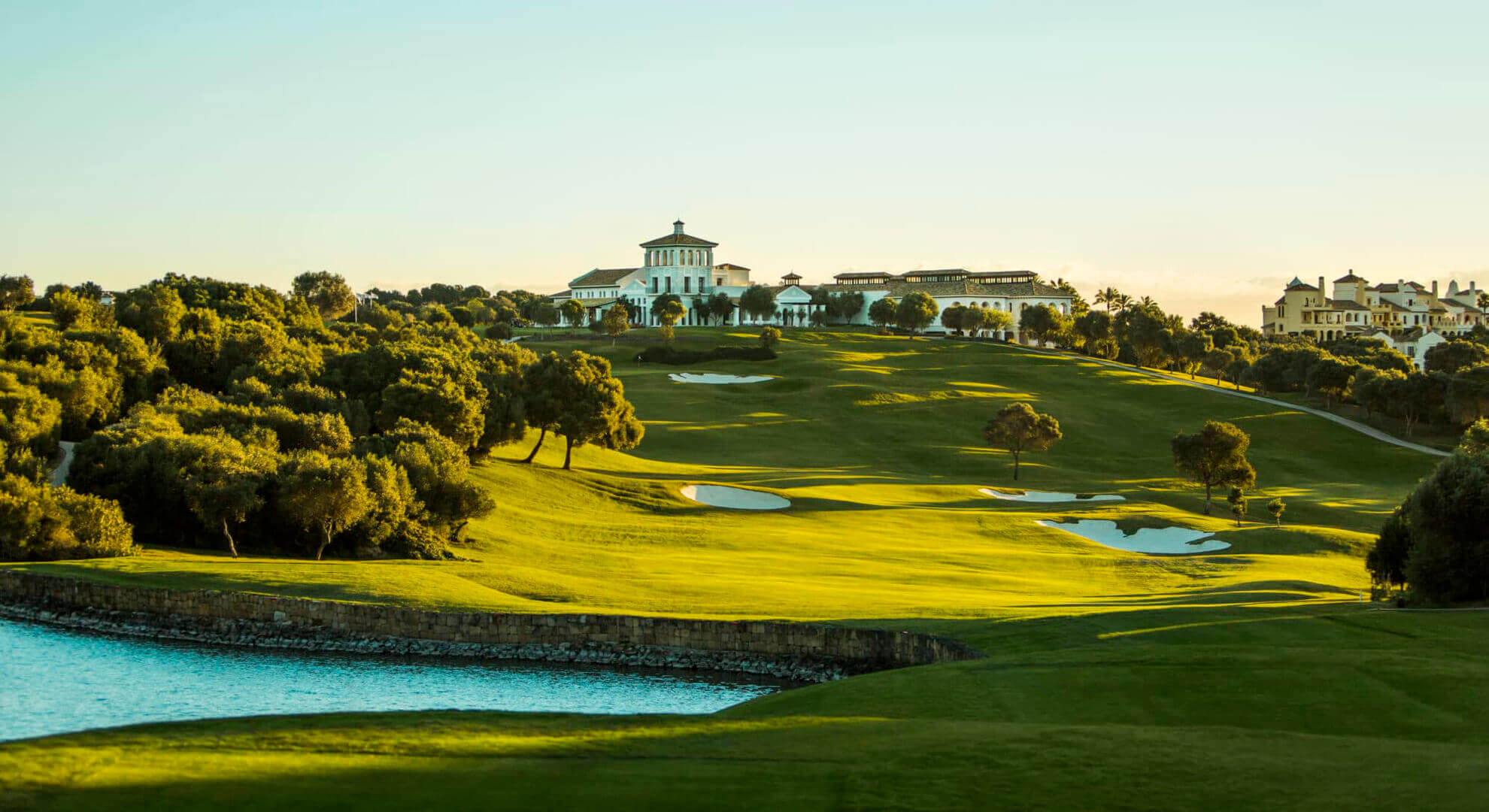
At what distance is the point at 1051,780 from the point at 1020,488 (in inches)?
2368

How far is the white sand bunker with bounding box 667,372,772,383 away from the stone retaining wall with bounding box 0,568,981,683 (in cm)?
8257

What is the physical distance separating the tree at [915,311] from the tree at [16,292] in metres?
101

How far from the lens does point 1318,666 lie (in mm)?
21703

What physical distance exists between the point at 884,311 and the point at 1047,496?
103469mm

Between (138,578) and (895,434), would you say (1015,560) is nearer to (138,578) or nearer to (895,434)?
(138,578)

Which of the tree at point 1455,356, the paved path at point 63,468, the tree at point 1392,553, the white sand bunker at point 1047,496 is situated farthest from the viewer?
the tree at point 1455,356

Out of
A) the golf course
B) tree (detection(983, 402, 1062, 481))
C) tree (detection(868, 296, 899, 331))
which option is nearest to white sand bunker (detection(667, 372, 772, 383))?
the golf course

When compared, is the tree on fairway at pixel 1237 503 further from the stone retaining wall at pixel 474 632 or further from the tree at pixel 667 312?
the tree at pixel 667 312

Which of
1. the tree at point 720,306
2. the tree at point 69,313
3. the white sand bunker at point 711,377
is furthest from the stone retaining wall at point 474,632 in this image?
the tree at point 720,306

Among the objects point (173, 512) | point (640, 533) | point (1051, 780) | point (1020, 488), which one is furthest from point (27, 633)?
point (1020, 488)

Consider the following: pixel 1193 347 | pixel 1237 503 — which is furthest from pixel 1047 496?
pixel 1193 347

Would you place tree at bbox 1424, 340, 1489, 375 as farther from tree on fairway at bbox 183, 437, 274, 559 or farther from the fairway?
tree on fairway at bbox 183, 437, 274, 559

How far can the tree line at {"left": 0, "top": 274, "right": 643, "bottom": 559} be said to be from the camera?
42.9 meters

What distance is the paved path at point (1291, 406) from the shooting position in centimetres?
9288
